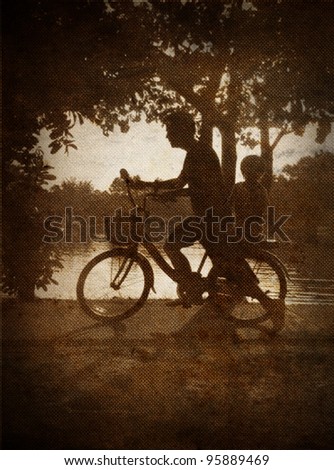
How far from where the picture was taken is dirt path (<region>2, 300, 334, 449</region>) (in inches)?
110

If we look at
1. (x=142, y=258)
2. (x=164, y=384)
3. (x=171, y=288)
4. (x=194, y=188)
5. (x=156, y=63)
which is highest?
(x=156, y=63)

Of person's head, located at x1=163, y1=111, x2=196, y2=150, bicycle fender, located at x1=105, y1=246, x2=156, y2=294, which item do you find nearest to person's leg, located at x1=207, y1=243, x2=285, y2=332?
bicycle fender, located at x1=105, y1=246, x2=156, y2=294

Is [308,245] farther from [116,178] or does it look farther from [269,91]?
[116,178]

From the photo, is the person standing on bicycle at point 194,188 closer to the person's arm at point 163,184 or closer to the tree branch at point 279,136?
the person's arm at point 163,184

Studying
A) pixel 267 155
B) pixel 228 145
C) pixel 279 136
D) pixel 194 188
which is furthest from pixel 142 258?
pixel 279 136

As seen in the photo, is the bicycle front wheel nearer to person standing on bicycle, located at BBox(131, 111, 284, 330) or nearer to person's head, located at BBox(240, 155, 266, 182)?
person standing on bicycle, located at BBox(131, 111, 284, 330)

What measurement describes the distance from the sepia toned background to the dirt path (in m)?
0.01

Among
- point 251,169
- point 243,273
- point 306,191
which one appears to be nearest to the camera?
point 243,273

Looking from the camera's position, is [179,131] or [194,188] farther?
[179,131]

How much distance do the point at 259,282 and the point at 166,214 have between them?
197cm

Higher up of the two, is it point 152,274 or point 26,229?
point 26,229

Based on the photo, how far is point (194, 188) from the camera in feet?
14.9

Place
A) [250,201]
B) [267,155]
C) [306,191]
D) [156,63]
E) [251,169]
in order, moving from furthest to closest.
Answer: [306,191], [267,155], [156,63], [251,169], [250,201]

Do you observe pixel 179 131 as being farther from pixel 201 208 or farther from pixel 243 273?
pixel 243 273
